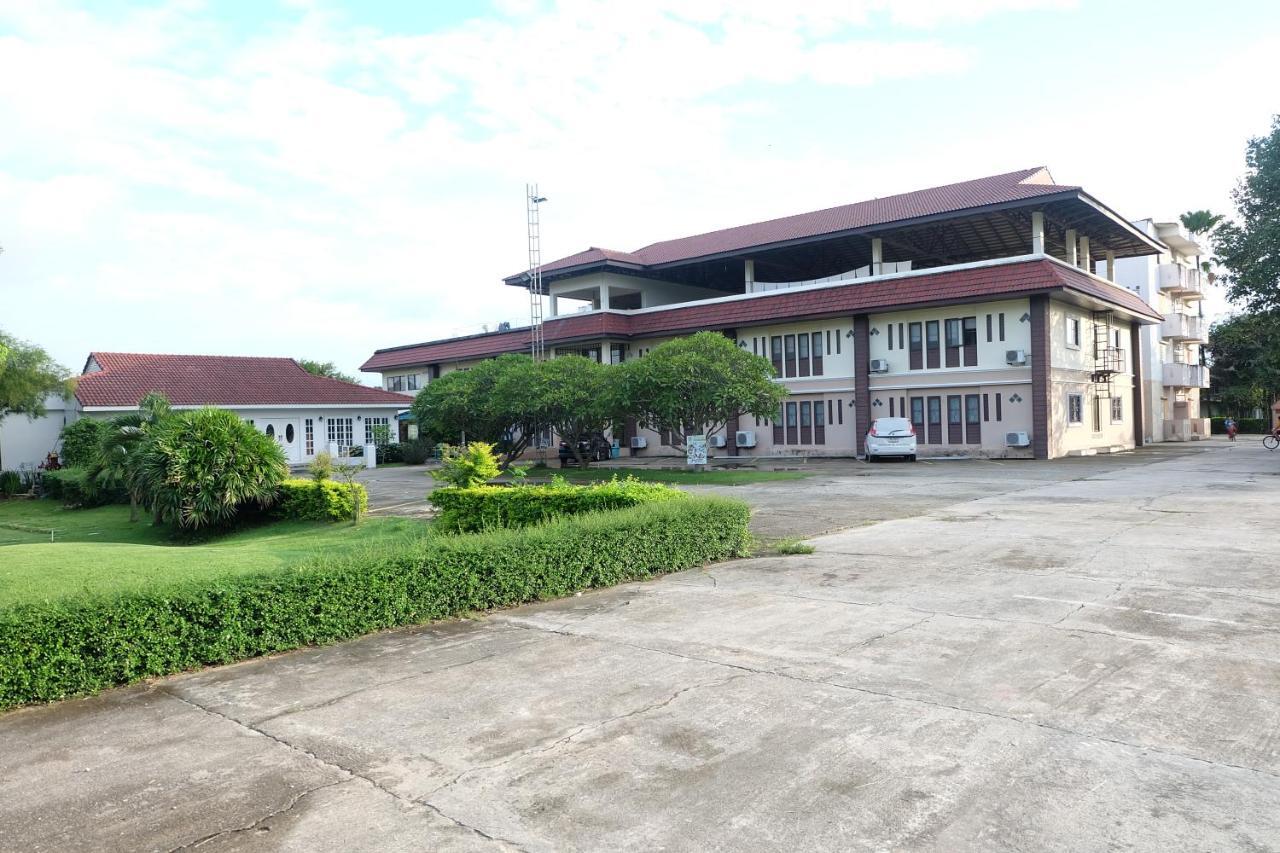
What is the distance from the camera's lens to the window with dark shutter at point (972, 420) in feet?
103

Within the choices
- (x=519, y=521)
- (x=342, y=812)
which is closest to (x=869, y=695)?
(x=342, y=812)

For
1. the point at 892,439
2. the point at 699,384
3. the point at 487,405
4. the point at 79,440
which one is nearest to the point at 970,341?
the point at 892,439

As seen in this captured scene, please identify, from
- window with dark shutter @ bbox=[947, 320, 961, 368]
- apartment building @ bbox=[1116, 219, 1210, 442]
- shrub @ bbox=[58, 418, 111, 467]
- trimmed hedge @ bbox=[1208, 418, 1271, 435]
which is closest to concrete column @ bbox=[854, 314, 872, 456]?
window with dark shutter @ bbox=[947, 320, 961, 368]

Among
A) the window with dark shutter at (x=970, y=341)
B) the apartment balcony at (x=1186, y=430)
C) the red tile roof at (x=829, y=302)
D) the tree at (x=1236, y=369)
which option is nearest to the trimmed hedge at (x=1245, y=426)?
the tree at (x=1236, y=369)

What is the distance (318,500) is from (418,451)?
23.2 metres

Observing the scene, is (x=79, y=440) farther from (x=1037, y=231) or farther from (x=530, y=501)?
(x=1037, y=231)

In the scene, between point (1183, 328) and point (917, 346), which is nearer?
point (917, 346)

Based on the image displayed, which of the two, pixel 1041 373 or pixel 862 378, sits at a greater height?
pixel 862 378

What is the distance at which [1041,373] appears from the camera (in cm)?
2975

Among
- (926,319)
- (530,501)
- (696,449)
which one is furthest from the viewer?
(926,319)

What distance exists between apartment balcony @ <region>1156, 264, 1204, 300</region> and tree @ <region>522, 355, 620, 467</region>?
3611 cm

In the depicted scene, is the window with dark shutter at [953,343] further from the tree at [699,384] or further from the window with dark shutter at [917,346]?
the tree at [699,384]

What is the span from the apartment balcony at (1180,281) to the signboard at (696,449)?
34.6 m

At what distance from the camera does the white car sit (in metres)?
30.1
